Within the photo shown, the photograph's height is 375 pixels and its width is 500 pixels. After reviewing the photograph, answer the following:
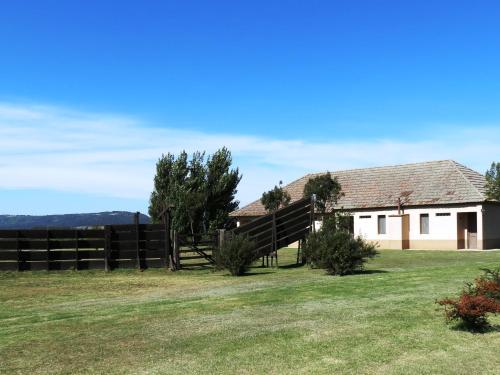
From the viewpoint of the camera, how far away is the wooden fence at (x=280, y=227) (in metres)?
23.9

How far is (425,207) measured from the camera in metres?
40.3

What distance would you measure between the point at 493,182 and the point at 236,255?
23.2m

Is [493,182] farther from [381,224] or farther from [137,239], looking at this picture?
[137,239]

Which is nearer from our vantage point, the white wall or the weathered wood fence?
the weathered wood fence

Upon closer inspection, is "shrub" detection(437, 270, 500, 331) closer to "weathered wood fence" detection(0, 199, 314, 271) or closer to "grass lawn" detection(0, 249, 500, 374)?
"grass lawn" detection(0, 249, 500, 374)

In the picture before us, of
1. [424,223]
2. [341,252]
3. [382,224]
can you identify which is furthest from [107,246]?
[382,224]

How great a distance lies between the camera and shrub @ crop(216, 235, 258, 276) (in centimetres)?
1961

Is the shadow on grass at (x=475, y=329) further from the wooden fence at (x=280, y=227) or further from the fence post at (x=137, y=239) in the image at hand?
the fence post at (x=137, y=239)

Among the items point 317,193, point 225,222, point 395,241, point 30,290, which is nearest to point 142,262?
point 30,290

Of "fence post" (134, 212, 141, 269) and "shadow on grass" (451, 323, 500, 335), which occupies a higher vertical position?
"fence post" (134, 212, 141, 269)

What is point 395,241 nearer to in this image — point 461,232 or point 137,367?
point 461,232

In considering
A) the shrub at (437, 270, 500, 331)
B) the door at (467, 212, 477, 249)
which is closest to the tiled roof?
the door at (467, 212, 477, 249)

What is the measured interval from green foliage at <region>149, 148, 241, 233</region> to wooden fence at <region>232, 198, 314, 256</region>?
31.1 metres

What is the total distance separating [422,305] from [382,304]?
0.74 m
